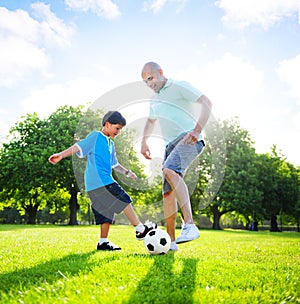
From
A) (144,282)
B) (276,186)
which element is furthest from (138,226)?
(276,186)

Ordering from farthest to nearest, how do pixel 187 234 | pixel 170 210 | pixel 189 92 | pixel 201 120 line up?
pixel 170 210 < pixel 189 92 < pixel 201 120 < pixel 187 234

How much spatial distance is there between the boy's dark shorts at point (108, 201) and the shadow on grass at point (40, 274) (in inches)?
69.6

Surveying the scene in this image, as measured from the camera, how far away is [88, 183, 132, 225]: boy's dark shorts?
5.64 meters

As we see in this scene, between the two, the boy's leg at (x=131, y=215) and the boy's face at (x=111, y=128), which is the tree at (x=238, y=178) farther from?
the boy's face at (x=111, y=128)

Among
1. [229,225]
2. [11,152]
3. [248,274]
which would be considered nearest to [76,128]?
[11,152]

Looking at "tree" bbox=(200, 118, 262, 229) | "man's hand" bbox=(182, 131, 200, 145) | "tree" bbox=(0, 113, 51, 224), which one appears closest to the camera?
"man's hand" bbox=(182, 131, 200, 145)

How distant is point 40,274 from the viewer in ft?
10.8

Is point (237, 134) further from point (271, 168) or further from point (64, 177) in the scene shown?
point (64, 177)

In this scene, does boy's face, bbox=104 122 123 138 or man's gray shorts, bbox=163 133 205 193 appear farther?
boy's face, bbox=104 122 123 138

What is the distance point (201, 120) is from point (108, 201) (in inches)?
82.7

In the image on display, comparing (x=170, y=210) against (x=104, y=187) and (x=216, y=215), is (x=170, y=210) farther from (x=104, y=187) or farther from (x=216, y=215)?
(x=216, y=215)

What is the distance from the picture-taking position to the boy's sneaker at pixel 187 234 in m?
4.86

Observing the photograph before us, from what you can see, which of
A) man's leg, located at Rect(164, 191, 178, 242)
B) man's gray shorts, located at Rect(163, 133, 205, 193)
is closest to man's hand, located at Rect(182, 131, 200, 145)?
man's gray shorts, located at Rect(163, 133, 205, 193)

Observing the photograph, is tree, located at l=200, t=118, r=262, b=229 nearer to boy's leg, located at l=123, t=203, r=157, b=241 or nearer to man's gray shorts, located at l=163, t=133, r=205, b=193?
boy's leg, located at l=123, t=203, r=157, b=241
